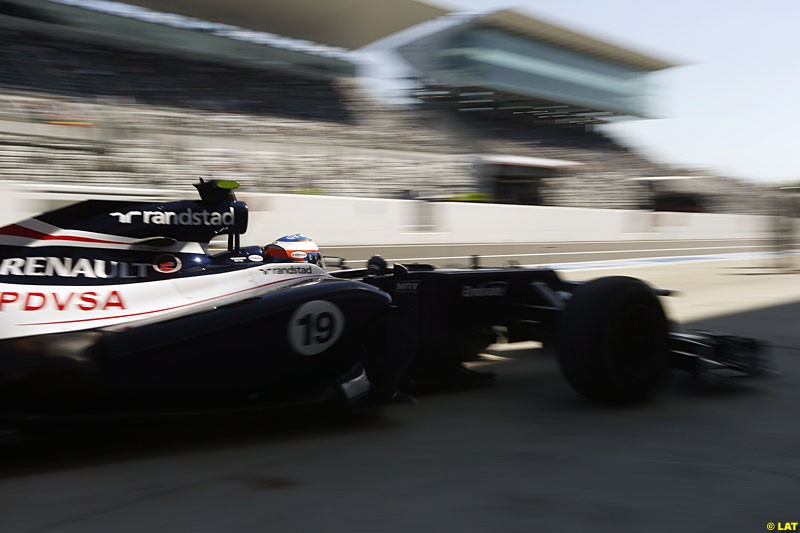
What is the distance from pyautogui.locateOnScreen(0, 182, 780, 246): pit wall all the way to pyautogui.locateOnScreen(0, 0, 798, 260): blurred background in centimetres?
4

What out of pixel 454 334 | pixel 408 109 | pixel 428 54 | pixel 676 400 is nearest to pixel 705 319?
pixel 676 400

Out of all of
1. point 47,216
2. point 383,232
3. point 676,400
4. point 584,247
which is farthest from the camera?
point 584,247

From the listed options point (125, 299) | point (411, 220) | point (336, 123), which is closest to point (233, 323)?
point (125, 299)

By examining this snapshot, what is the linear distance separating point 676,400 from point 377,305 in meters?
1.80

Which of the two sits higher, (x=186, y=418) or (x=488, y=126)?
(x=488, y=126)

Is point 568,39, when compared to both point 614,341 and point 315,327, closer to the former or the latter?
point 614,341

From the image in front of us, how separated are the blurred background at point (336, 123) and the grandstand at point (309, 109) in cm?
6

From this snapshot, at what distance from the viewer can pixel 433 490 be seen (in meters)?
2.71

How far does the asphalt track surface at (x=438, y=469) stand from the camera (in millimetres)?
2455

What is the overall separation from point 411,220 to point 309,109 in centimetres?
793

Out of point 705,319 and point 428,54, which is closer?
point 705,319

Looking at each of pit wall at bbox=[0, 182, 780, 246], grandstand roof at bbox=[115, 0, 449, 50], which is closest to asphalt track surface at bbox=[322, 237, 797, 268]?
pit wall at bbox=[0, 182, 780, 246]

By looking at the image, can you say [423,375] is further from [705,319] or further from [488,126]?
[488,126]

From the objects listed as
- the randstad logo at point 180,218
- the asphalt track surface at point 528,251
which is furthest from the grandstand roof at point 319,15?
the randstad logo at point 180,218
